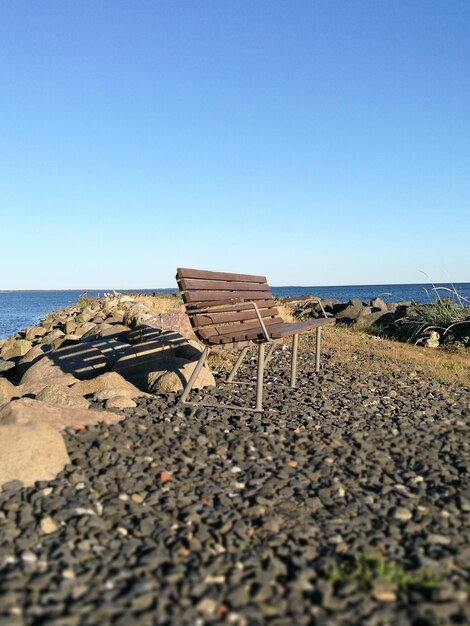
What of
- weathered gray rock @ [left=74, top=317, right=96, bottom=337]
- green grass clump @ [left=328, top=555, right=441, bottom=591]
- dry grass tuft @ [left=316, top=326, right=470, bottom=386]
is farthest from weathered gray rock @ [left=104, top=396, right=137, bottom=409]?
weathered gray rock @ [left=74, top=317, right=96, bottom=337]

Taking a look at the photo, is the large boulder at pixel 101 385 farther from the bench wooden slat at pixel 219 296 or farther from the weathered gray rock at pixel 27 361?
the weathered gray rock at pixel 27 361

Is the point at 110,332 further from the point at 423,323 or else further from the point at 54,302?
the point at 54,302

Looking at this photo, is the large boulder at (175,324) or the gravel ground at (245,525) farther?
the large boulder at (175,324)

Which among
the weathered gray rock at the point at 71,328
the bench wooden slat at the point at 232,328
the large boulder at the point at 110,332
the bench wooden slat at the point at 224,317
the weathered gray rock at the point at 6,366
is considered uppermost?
the bench wooden slat at the point at 224,317

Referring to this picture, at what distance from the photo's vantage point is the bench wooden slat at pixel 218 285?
5.72m

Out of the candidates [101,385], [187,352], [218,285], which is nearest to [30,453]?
[101,385]

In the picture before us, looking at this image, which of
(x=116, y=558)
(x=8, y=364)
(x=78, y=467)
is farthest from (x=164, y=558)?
(x=8, y=364)

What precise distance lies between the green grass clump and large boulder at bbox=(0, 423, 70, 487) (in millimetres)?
1911

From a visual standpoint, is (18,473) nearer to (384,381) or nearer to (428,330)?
(384,381)

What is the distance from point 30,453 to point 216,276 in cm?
319

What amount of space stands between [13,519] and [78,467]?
70cm

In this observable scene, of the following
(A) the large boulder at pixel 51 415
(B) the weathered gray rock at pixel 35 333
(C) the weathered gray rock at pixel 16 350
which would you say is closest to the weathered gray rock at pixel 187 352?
(A) the large boulder at pixel 51 415

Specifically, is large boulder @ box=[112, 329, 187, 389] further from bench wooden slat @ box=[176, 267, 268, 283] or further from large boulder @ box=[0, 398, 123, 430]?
large boulder @ box=[0, 398, 123, 430]

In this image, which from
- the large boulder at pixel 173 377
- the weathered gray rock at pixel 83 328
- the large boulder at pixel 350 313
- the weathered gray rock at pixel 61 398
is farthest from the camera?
the large boulder at pixel 350 313
